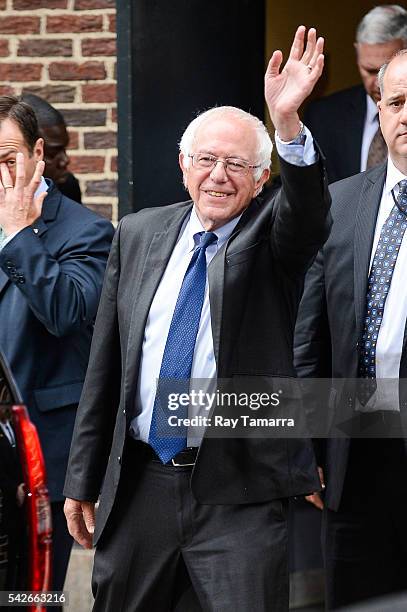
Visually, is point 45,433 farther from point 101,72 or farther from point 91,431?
point 101,72

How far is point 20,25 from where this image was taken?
6.89 metres

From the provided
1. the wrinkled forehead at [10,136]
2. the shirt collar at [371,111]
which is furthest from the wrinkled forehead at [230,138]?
the shirt collar at [371,111]

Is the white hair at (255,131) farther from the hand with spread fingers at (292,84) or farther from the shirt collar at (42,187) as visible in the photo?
the shirt collar at (42,187)

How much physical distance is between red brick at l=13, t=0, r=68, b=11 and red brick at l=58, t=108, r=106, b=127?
18.9 inches

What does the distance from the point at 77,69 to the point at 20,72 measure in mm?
289

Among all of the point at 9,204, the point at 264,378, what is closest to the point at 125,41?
the point at 9,204

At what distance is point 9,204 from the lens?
486 cm

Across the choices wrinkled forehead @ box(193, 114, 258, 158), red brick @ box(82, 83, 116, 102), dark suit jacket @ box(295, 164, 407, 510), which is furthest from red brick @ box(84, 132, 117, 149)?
wrinkled forehead @ box(193, 114, 258, 158)

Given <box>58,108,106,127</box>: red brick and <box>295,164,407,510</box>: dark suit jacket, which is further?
<box>58,108,106,127</box>: red brick

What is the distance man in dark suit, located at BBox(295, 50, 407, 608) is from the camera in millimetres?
4668

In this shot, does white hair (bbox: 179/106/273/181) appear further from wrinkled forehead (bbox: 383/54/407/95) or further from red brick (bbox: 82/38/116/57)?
red brick (bbox: 82/38/116/57)

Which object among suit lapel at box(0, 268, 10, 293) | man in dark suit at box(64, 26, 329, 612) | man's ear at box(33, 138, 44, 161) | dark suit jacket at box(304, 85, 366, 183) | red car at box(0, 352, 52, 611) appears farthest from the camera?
dark suit jacket at box(304, 85, 366, 183)

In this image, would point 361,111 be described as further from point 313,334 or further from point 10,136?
point 10,136

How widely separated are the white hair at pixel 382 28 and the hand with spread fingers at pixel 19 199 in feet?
7.06
